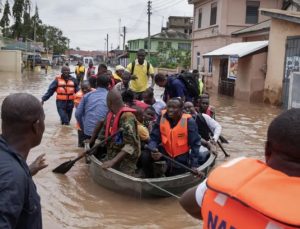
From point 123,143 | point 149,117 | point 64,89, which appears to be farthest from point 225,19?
point 123,143

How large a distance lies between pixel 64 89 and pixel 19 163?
9.08 meters

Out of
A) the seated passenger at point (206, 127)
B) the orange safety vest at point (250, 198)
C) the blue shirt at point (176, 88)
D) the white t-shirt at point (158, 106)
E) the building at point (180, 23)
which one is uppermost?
the building at point (180, 23)

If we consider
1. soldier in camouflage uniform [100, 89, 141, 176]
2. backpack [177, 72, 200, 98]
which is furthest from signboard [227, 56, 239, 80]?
soldier in camouflage uniform [100, 89, 141, 176]

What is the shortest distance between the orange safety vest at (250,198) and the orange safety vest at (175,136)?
4340 millimetres

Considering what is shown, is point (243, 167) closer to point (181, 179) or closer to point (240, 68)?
point (181, 179)

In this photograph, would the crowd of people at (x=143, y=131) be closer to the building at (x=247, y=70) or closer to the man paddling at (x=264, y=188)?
the man paddling at (x=264, y=188)

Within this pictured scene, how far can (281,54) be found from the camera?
62.9 ft

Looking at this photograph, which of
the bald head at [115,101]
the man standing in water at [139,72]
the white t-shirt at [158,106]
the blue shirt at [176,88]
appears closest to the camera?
the bald head at [115,101]

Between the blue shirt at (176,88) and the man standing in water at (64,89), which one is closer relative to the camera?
the blue shirt at (176,88)

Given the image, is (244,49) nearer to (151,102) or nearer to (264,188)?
(151,102)

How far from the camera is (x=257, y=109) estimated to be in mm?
18812

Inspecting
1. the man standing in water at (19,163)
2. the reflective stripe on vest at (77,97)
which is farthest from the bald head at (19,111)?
the reflective stripe on vest at (77,97)

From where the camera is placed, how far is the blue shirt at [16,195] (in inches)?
69.4

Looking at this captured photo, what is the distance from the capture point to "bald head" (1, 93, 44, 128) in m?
2.13
